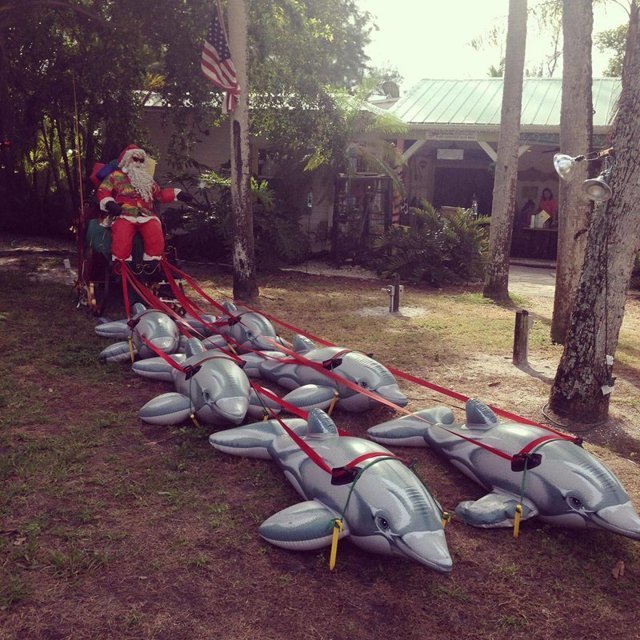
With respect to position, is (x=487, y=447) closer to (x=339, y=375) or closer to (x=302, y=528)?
(x=302, y=528)

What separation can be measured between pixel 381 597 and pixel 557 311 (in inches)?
225

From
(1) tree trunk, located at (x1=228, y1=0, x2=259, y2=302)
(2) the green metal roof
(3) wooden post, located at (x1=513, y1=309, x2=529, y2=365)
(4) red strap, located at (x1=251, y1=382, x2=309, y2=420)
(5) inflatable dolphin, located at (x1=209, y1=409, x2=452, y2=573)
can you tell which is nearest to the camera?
(5) inflatable dolphin, located at (x1=209, y1=409, x2=452, y2=573)

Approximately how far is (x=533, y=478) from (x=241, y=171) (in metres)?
7.20

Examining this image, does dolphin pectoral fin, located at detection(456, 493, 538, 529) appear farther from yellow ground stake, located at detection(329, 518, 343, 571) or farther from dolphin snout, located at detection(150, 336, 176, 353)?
dolphin snout, located at detection(150, 336, 176, 353)

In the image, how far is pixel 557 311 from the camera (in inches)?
321

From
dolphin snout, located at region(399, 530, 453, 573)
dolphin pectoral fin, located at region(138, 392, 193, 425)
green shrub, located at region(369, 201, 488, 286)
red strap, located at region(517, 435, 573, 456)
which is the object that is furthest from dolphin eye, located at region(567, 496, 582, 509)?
green shrub, located at region(369, 201, 488, 286)

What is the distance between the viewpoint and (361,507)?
3.43m

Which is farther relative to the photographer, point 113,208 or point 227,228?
point 227,228

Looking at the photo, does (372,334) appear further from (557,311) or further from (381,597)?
(381,597)

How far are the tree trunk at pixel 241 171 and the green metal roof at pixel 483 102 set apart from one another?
779 centimetres

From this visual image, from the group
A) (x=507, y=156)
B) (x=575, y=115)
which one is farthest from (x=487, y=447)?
(x=507, y=156)

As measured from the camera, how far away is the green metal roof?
52.4 ft

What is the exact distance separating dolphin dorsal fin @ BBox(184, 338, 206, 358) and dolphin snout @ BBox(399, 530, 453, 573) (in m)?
2.89

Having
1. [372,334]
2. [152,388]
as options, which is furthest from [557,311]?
[152,388]
